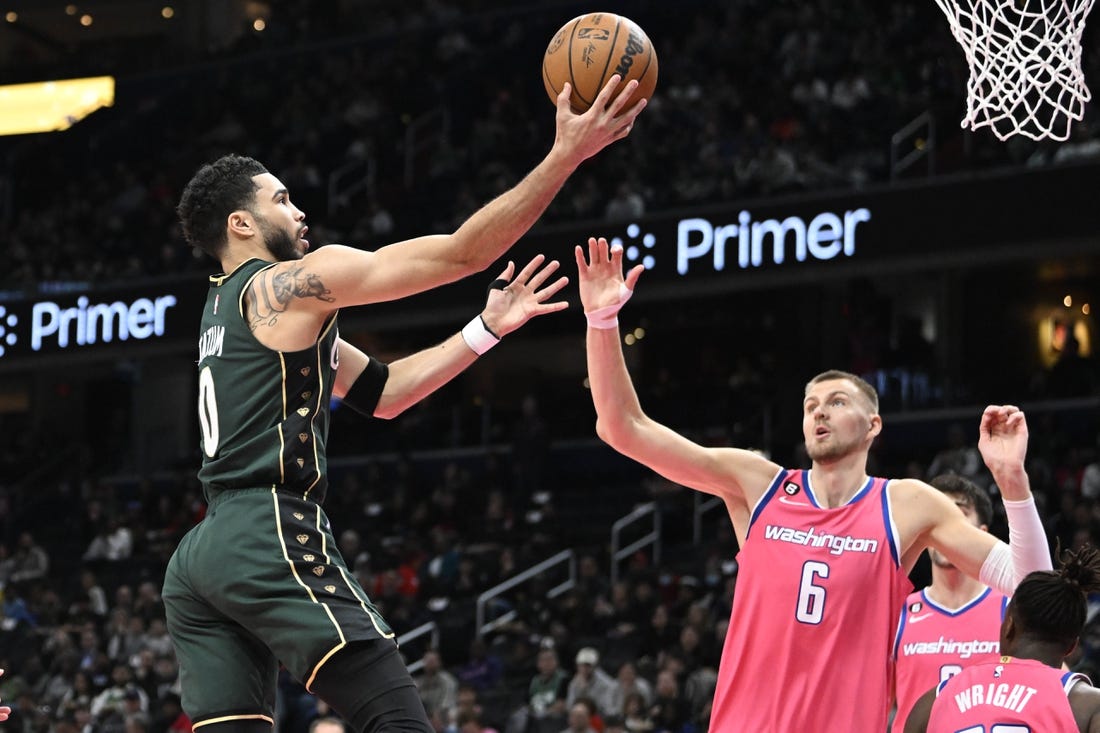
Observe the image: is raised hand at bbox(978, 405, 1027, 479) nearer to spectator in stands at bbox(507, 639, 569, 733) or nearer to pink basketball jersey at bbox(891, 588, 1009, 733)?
pink basketball jersey at bbox(891, 588, 1009, 733)

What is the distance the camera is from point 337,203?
2405cm

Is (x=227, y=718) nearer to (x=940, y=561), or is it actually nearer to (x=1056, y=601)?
(x=1056, y=601)

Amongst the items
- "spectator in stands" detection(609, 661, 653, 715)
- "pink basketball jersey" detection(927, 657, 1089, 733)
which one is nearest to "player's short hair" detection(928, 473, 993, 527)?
"pink basketball jersey" detection(927, 657, 1089, 733)

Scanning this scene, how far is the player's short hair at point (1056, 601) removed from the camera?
4805 millimetres

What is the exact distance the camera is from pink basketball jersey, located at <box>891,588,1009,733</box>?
636 centimetres

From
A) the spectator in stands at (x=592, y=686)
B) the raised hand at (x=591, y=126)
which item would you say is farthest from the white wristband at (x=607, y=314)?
the spectator in stands at (x=592, y=686)

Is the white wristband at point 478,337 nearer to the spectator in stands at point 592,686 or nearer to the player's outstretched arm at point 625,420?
the player's outstretched arm at point 625,420

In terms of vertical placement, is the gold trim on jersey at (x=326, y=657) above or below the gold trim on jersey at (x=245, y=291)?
below

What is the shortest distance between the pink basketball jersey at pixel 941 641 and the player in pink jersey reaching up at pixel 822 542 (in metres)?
1.11

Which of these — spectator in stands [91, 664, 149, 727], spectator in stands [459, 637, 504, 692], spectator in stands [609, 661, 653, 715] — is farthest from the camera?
spectator in stands [91, 664, 149, 727]

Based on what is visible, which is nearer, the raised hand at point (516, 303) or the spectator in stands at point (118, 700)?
the raised hand at point (516, 303)

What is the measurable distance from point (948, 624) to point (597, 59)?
9.29 ft

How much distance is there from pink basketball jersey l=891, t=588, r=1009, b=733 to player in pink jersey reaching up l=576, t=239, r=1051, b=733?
111 cm

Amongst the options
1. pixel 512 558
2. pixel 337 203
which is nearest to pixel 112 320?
pixel 337 203
